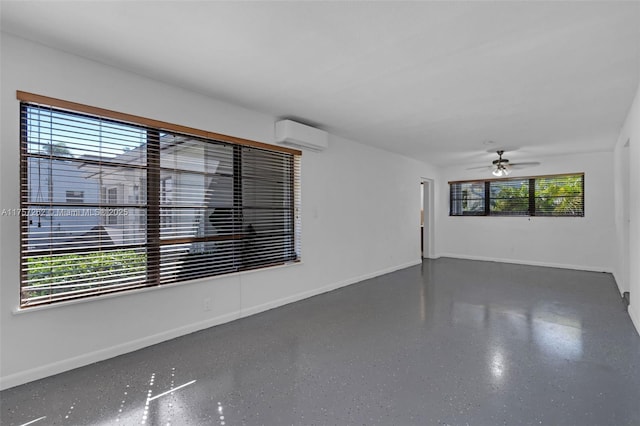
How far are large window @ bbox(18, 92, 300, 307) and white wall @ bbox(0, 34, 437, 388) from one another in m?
0.09

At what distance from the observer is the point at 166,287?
9.97ft

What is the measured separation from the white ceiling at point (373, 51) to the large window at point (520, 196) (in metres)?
3.02

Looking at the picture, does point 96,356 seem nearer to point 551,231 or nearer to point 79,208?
point 79,208

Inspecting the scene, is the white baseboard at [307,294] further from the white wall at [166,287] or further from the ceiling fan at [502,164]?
the ceiling fan at [502,164]

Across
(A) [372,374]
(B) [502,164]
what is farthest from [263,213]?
(B) [502,164]

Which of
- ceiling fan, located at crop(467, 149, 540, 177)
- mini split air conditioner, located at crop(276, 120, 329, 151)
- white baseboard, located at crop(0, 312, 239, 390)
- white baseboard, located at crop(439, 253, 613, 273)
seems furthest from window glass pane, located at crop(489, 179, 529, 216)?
white baseboard, located at crop(0, 312, 239, 390)

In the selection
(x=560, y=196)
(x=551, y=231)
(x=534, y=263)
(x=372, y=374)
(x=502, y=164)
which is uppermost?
(x=502, y=164)

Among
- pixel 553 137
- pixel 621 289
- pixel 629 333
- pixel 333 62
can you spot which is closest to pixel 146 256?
pixel 333 62

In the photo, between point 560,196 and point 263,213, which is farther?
point 560,196

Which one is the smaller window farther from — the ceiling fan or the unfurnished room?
the ceiling fan

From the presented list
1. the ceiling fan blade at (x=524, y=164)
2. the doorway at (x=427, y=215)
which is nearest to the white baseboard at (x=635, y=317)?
the ceiling fan blade at (x=524, y=164)

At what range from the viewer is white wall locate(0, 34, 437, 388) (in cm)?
225

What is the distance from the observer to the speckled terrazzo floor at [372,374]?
1949mm

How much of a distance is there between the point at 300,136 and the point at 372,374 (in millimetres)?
2852
